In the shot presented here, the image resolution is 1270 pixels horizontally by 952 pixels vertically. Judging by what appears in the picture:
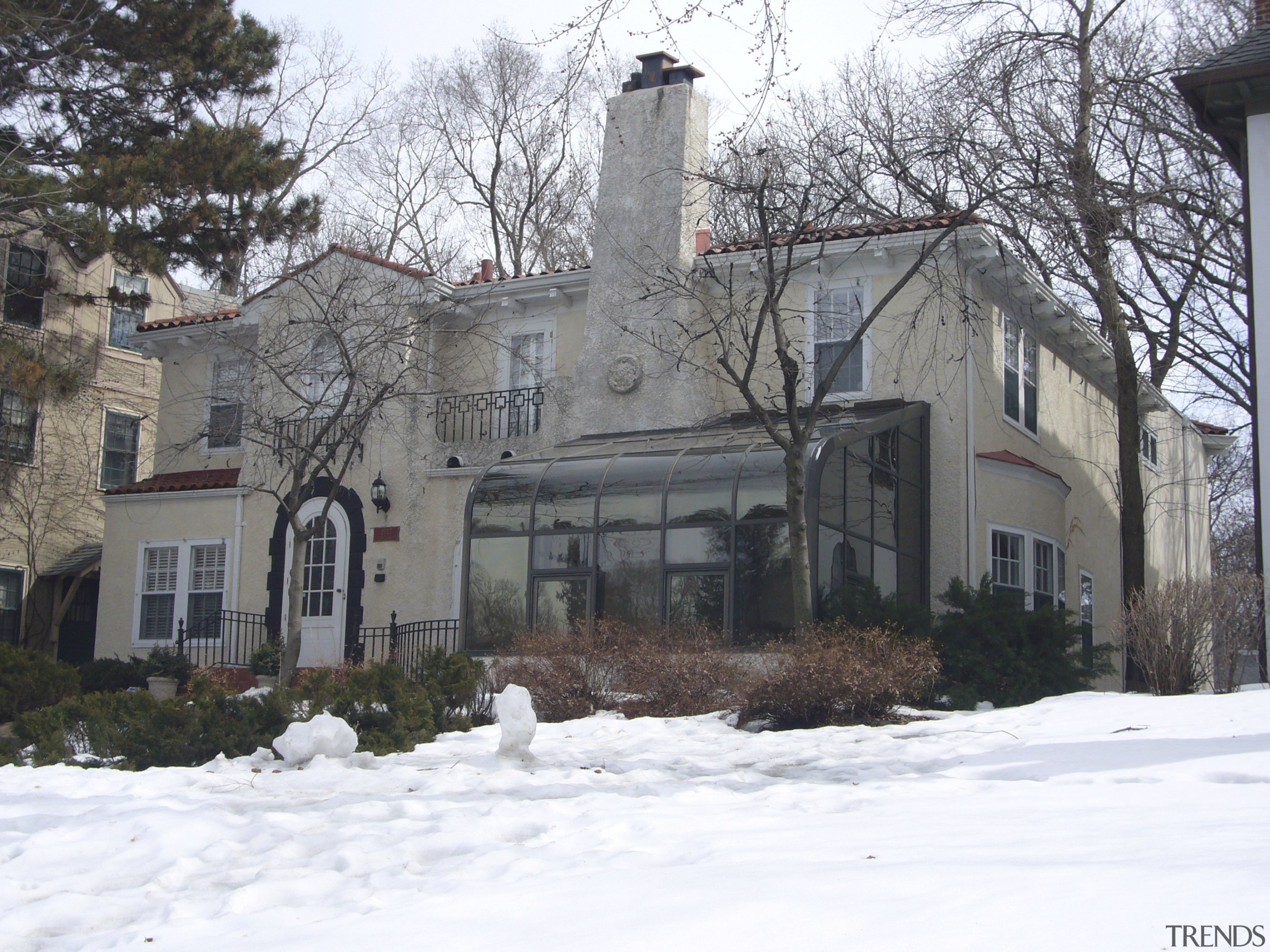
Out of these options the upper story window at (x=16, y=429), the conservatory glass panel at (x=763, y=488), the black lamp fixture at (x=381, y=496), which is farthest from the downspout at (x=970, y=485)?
the upper story window at (x=16, y=429)

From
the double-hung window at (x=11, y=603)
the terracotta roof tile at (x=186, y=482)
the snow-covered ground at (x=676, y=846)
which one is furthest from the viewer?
the double-hung window at (x=11, y=603)

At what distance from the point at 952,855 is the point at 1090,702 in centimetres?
593

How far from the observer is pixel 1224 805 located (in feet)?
18.4

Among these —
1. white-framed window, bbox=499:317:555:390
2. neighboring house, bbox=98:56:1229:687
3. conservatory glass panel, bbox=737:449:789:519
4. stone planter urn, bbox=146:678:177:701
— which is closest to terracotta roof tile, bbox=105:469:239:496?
neighboring house, bbox=98:56:1229:687

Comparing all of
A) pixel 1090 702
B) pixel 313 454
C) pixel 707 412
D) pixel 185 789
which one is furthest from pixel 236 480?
pixel 1090 702

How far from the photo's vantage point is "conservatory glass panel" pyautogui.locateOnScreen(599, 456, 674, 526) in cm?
1447

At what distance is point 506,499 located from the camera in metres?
15.4

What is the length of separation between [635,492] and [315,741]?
6.77 metres

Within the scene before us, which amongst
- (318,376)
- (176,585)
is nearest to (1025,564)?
(318,376)

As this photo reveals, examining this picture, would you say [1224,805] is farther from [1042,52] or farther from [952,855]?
[1042,52]

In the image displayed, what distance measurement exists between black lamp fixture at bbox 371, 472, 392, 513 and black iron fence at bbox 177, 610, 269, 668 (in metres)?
2.66

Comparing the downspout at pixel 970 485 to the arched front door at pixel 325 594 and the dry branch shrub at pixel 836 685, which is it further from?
the arched front door at pixel 325 594

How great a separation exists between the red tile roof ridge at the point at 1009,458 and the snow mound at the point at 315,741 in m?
9.80

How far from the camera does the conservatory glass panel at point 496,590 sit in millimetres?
15078
